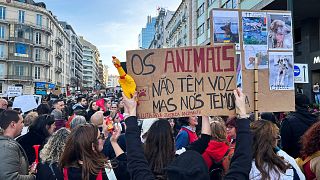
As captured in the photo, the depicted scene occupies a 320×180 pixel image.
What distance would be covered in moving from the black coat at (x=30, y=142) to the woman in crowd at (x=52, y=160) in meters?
1.36

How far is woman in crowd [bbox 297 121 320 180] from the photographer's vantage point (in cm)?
305

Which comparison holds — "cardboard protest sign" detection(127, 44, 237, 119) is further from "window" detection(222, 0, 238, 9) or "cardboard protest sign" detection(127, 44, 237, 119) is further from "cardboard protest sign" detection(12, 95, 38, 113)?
"window" detection(222, 0, 238, 9)

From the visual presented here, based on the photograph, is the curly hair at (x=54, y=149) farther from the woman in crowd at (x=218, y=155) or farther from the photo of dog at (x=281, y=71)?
the photo of dog at (x=281, y=71)

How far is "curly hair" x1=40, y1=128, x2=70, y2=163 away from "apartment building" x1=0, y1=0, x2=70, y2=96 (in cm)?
5885

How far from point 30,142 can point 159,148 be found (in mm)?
2775

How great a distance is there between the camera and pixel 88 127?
299 centimetres

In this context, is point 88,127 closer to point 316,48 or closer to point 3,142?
point 3,142

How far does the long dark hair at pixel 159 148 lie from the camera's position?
97.1 inches

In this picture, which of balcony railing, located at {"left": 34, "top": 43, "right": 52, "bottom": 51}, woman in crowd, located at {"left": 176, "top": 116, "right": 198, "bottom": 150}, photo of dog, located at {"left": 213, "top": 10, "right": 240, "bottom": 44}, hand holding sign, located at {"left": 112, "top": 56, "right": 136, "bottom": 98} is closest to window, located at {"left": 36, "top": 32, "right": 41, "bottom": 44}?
balcony railing, located at {"left": 34, "top": 43, "right": 52, "bottom": 51}

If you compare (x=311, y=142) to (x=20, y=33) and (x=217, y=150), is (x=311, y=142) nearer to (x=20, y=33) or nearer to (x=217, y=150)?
(x=217, y=150)

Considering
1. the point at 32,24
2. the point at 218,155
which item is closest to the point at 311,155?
the point at 218,155

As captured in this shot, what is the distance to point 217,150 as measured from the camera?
11.1ft

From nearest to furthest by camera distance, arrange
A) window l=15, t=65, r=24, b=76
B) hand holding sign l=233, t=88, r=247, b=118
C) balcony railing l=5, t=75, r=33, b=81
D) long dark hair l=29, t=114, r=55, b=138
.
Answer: hand holding sign l=233, t=88, r=247, b=118, long dark hair l=29, t=114, r=55, b=138, balcony railing l=5, t=75, r=33, b=81, window l=15, t=65, r=24, b=76

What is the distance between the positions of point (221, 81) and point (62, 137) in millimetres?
1728
